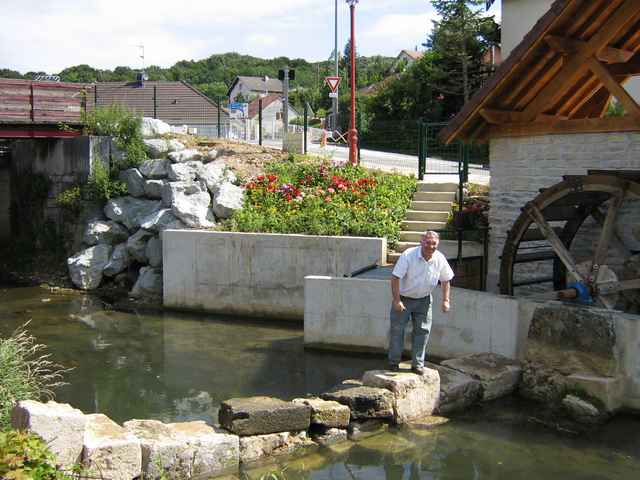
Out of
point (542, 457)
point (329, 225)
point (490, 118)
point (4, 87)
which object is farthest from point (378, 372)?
point (4, 87)

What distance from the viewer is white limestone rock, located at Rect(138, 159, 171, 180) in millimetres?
17516

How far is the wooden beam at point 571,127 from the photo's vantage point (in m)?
10.3

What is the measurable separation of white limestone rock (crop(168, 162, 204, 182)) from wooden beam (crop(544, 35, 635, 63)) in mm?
9184

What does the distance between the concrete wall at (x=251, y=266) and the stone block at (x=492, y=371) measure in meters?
4.15

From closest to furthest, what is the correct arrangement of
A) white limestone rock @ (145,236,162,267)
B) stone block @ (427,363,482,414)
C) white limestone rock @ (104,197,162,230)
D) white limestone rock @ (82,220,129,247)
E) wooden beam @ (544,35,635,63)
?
stone block @ (427,363,482,414) < wooden beam @ (544,35,635,63) < white limestone rock @ (145,236,162,267) < white limestone rock @ (104,197,162,230) < white limestone rock @ (82,220,129,247)

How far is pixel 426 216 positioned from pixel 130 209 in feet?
23.1

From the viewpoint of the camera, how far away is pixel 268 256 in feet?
47.2

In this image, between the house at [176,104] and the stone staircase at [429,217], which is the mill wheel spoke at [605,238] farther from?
the house at [176,104]

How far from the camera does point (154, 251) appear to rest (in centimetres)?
1630

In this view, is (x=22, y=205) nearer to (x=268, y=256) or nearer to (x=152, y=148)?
(x=152, y=148)

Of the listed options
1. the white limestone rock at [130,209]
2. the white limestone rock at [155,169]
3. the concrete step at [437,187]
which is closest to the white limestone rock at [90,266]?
the white limestone rock at [130,209]

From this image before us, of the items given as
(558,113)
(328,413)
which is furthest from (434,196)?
(328,413)

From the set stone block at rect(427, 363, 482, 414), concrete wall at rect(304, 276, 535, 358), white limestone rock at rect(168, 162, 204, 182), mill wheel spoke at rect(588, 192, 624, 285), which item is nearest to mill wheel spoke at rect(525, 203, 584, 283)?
mill wheel spoke at rect(588, 192, 624, 285)

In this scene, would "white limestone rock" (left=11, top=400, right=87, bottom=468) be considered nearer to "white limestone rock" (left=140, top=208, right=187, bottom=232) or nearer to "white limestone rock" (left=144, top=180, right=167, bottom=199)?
"white limestone rock" (left=140, top=208, right=187, bottom=232)
